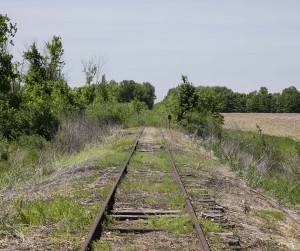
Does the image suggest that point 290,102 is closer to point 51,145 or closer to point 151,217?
point 51,145

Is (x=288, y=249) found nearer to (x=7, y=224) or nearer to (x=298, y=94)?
(x=7, y=224)

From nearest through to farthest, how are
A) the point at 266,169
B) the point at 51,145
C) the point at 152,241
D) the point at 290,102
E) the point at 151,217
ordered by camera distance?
the point at 152,241 → the point at 151,217 → the point at 266,169 → the point at 51,145 → the point at 290,102

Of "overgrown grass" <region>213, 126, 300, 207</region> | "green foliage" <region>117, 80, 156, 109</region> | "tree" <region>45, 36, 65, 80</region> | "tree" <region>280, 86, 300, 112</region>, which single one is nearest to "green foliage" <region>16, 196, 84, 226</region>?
"overgrown grass" <region>213, 126, 300, 207</region>

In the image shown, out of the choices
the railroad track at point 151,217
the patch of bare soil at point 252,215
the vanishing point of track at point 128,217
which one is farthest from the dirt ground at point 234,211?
the vanishing point of track at point 128,217

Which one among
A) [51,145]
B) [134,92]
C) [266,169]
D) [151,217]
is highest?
[134,92]

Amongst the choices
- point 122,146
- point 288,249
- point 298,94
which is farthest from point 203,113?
point 298,94

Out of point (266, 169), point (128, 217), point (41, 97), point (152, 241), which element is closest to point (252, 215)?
point (128, 217)

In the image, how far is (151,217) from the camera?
315 inches

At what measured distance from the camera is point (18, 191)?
1070cm

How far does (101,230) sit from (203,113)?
31.9 meters

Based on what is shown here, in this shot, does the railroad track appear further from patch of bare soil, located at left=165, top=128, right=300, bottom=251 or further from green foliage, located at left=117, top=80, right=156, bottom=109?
green foliage, located at left=117, top=80, right=156, bottom=109

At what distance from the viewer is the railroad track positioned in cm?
650

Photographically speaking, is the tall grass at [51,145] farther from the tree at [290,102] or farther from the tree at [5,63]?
the tree at [290,102]

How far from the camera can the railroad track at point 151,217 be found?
6.50m
